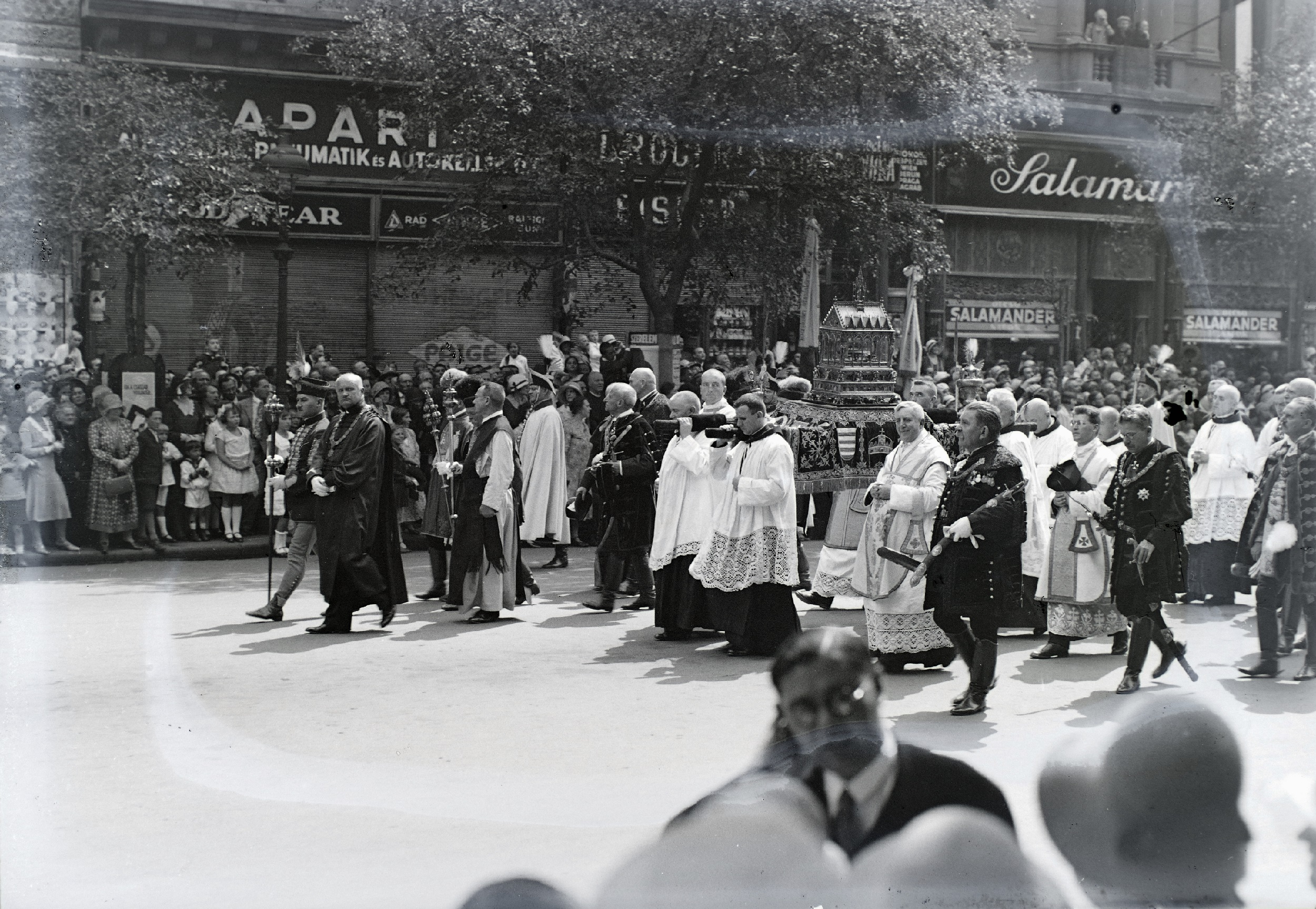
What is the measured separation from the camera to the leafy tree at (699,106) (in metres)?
15.6

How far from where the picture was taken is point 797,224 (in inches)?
729

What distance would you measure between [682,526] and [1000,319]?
58.9 feet

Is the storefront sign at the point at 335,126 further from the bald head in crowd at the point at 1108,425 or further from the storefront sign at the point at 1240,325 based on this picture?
the storefront sign at the point at 1240,325

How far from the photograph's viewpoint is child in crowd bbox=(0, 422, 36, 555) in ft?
45.0

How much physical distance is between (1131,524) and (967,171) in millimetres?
18541

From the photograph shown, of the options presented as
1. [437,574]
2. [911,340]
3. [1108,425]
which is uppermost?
[911,340]

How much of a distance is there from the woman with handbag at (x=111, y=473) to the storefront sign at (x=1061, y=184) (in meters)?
16.0

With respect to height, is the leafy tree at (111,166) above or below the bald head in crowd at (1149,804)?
above

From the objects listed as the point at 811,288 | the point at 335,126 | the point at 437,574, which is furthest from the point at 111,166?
the point at 811,288

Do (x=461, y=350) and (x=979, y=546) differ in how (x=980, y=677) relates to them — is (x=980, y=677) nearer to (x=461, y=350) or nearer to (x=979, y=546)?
(x=979, y=546)

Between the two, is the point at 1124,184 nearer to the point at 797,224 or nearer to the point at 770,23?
the point at 797,224

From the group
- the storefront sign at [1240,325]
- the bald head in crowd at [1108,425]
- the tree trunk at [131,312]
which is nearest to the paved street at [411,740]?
the bald head in crowd at [1108,425]

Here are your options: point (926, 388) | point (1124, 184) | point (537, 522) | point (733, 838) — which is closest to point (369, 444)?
point (537, 522)

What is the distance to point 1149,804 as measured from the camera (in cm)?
262
